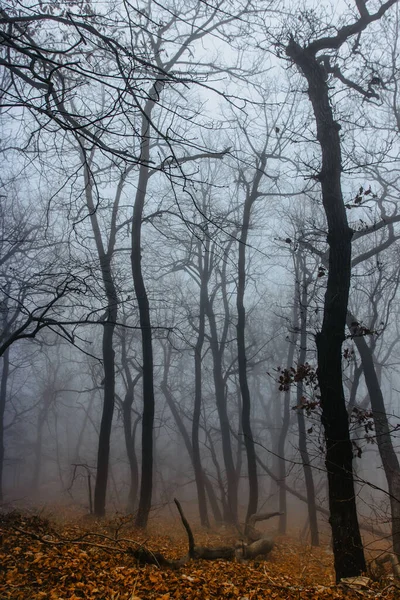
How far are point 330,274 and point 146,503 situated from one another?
23.8 feet

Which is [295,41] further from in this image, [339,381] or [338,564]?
[338,564]

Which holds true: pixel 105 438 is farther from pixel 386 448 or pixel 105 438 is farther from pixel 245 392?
pixel 386 448

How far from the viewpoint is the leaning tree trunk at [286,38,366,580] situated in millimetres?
4941

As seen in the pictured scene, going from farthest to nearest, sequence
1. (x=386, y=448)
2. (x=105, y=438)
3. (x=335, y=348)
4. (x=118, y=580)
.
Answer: (x=105, y=438) → (x=386, y=448) → (x=335, y=348) → (x=118, y=580)

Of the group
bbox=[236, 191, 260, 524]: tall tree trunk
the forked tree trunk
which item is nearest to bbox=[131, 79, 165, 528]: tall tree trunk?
the forked tree trunk

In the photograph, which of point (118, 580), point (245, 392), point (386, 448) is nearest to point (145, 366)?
point (245, 392)

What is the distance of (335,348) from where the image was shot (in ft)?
18.0

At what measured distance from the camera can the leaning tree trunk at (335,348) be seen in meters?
4.94

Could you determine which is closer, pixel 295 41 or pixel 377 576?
pixel 377 576

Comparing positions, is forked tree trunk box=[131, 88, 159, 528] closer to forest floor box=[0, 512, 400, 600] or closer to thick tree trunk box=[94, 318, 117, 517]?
thick tree trunk box=[94, 318, 117, 517]

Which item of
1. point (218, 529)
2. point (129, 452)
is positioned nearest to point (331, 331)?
point (218, 529)

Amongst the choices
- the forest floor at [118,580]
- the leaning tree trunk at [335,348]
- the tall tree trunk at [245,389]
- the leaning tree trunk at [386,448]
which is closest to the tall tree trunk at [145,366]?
the tall tree trunk at [245,389]

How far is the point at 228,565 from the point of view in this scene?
495 cm

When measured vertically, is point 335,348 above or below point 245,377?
below
